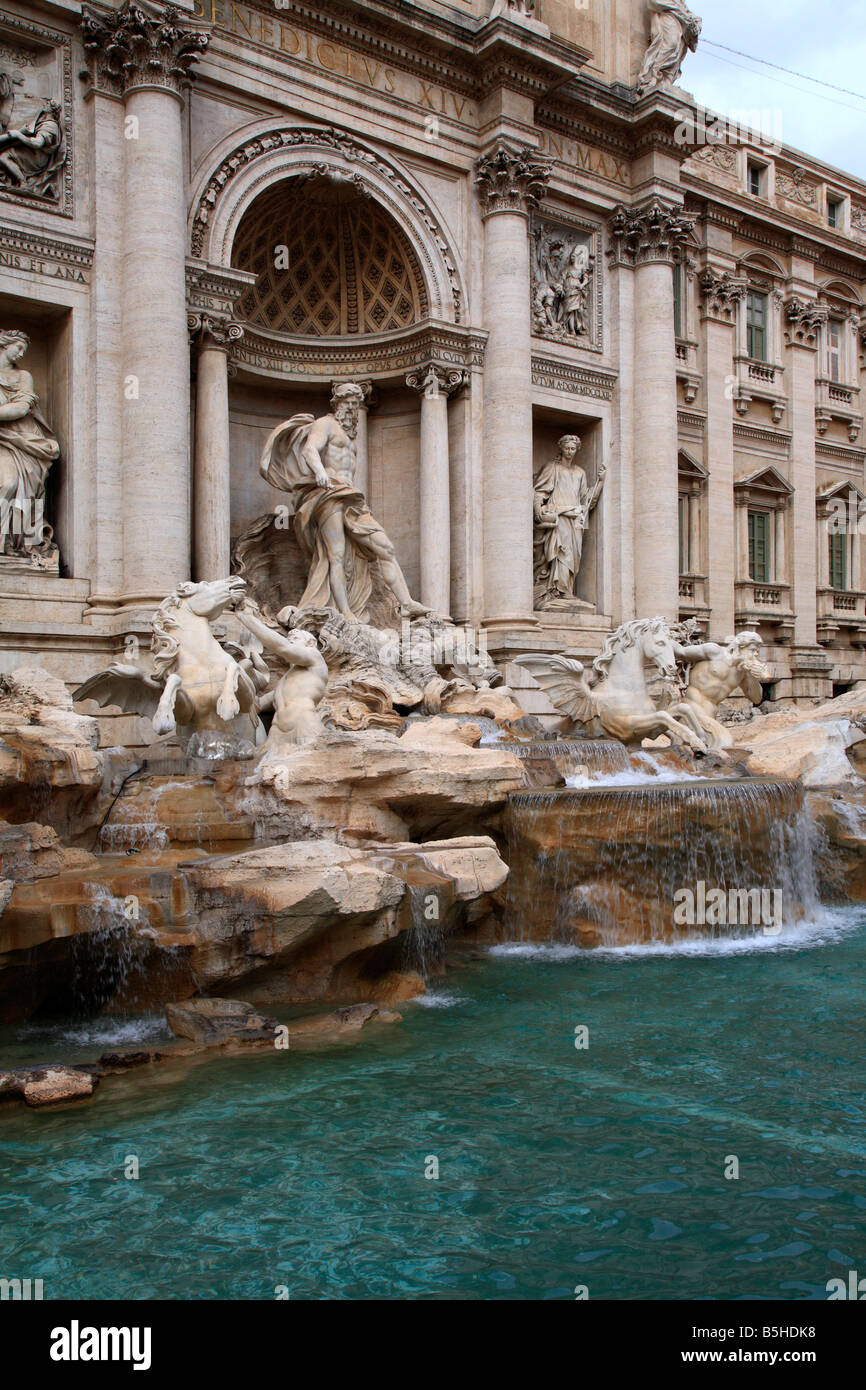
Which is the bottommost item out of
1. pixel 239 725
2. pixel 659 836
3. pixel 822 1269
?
pixel 822 1269

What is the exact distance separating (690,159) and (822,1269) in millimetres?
22605

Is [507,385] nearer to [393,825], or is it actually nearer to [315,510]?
[315,510]

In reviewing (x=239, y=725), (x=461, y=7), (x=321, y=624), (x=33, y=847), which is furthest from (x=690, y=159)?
(x=33, y=847)

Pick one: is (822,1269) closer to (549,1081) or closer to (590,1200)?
(590,1200)

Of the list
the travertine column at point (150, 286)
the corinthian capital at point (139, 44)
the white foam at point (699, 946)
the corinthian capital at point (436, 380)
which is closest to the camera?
the white foam at point (699, 946)

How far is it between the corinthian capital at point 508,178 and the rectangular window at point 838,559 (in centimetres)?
1157

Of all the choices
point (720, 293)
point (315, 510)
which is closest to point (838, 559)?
point (720, 293)

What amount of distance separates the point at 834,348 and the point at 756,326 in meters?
3.06

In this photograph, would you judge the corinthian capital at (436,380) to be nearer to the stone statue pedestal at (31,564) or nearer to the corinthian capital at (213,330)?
the corinthian capital at (213,330)

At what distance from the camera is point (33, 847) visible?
310 inches

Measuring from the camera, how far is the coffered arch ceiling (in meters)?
16.6

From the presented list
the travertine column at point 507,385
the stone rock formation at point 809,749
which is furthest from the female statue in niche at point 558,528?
the stone rock formation at point 809,749

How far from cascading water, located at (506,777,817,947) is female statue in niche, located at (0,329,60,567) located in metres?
7.38

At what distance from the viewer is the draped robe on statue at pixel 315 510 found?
51.9ft
